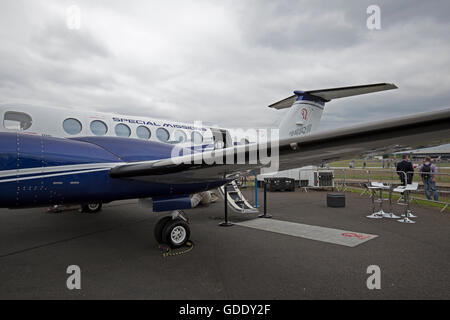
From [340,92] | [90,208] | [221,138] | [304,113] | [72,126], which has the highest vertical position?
[340,92]

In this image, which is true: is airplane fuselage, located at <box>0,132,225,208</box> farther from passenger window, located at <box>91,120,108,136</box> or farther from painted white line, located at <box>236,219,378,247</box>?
painted white line, located at <box>236,219,378,247</box>

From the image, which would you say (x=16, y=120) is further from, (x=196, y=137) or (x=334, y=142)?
(x=334, y=142)

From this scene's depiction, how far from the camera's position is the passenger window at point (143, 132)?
6.60m

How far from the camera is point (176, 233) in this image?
5.13 metres

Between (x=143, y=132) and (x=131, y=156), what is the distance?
2058 mm

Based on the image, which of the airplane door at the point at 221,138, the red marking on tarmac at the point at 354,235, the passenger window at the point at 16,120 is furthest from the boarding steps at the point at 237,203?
the passenger window at the point at 16,120

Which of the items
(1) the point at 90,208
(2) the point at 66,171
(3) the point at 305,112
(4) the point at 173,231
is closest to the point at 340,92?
(3) the point at 305,112

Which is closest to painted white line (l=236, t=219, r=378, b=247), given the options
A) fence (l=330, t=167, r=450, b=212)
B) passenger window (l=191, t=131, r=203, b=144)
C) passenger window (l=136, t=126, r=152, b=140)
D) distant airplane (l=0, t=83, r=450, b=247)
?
distant airplane (l=0, t=83, r=450, b=247)

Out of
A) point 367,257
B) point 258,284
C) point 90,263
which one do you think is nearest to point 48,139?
point 90,263

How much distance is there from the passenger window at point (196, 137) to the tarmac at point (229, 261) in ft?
8.15

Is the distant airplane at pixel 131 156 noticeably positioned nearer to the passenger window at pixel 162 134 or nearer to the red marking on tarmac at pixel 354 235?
the passenger window at pixel 162 134

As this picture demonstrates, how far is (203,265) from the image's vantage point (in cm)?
425

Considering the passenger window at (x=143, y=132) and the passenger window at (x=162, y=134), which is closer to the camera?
the passenger window at (x=143, y=132)
